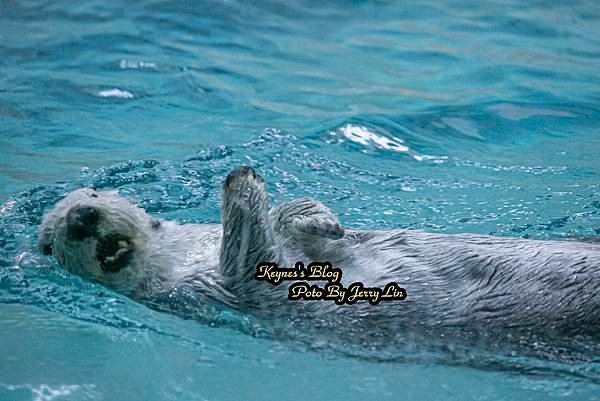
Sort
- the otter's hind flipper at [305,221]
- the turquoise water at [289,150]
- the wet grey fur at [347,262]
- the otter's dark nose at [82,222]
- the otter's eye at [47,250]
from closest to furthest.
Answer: the wet grey fur at [347,262] → the turquoise water at [289,150] → the otter's dark nose at [82,222] → the otter's hind flipper at [305,221] → the otter's eye at [47,250]

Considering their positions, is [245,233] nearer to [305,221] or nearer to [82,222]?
[305,221]

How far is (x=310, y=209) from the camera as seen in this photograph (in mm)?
4164

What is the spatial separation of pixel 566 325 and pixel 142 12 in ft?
25.7

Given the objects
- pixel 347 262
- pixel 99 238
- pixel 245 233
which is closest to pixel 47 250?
pixel 99 238

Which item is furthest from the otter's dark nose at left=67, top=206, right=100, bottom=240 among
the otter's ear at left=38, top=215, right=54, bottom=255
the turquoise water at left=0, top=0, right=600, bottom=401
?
the turquoise water at left=0, top=0, right=600, bottom=401

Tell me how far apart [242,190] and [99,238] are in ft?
2.35

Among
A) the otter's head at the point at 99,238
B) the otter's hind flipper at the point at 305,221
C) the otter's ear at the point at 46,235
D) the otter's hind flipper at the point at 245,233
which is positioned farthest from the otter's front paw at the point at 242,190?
the otter's ear at the point at 46,235

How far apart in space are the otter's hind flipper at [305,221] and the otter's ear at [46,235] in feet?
3.59

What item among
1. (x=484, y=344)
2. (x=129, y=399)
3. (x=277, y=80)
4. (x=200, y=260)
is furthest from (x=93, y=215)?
(x=277, y=80)

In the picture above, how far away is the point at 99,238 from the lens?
3949 millimetres

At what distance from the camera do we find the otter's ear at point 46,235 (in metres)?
4.12

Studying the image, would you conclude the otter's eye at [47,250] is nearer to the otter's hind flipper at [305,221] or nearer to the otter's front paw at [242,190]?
the otter's front paw at [242,190]

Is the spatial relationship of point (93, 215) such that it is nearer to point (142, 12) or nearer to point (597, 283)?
point (597, 283)

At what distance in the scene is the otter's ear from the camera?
4121mm
